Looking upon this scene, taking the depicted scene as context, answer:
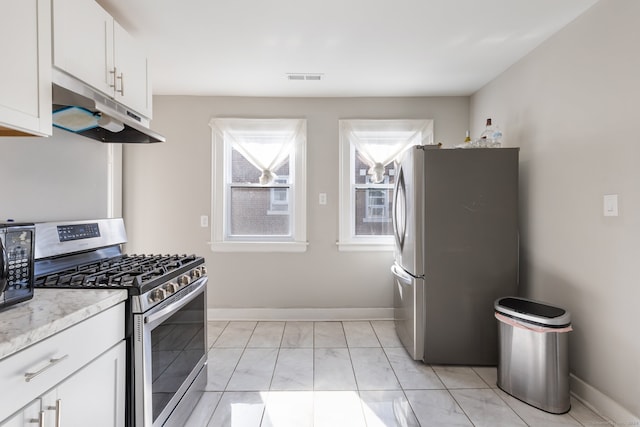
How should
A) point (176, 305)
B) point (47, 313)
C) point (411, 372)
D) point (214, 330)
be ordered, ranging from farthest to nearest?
point (214, 330) < point (411, 372) < point (176, 305) < point (47, 313)

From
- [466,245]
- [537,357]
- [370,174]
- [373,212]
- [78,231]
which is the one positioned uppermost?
[370,174]

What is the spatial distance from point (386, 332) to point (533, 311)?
1.33 metres

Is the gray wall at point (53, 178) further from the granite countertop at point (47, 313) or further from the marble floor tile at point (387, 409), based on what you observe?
the marble floor tile at point (387, 409)

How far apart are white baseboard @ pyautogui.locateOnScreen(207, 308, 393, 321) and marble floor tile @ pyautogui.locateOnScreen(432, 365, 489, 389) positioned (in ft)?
3.43

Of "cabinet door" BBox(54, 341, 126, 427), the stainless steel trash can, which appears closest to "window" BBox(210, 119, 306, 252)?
the stainless steel trash can

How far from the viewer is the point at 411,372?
92.9 inches

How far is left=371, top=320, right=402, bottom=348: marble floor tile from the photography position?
113 inches

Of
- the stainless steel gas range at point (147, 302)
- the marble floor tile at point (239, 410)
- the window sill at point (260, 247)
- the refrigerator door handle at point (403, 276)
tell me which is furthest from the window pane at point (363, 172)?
the marble floor tile at point (239, 410)

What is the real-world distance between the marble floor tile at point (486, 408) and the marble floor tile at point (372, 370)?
1.38 ft

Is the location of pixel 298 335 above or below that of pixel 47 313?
below

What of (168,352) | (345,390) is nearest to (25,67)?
(168,352)

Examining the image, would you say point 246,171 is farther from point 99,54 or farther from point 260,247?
point 99,54

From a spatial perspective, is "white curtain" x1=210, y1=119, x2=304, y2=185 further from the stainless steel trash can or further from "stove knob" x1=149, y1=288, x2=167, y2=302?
the stainless steel trash can

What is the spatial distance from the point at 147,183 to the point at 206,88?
1.18 m
